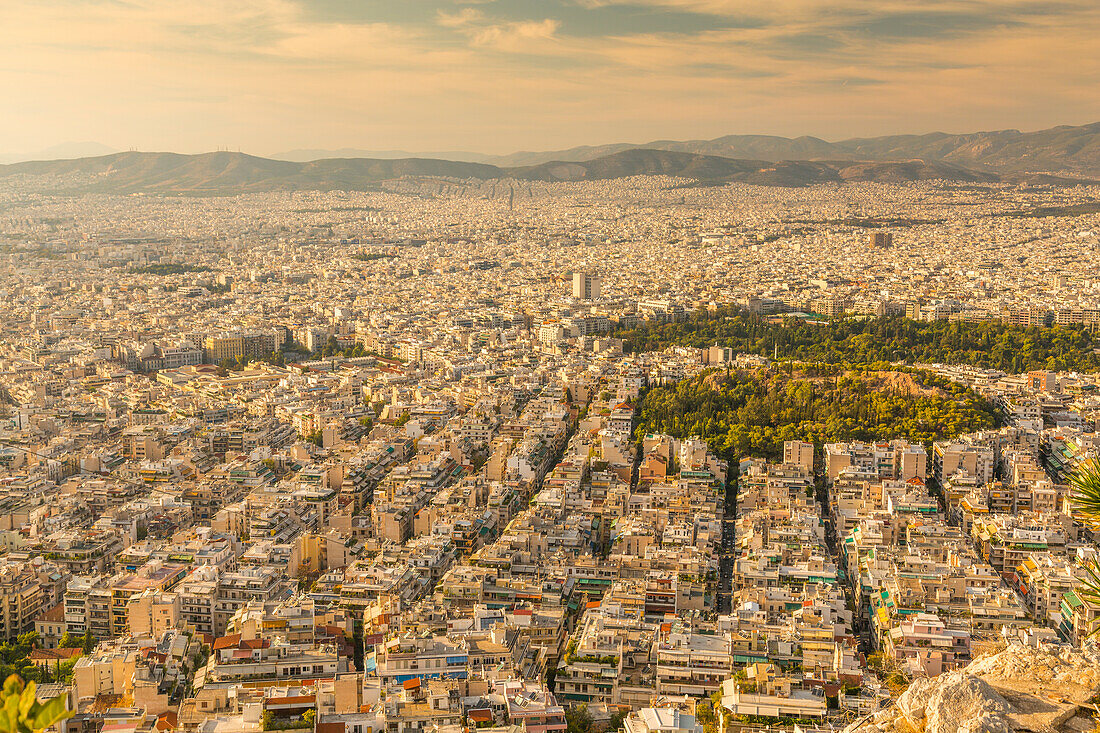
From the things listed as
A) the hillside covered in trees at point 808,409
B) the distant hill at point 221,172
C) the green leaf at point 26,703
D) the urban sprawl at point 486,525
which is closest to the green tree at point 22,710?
the green leaf at point 26,703

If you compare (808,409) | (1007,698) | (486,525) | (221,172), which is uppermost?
(221,172)

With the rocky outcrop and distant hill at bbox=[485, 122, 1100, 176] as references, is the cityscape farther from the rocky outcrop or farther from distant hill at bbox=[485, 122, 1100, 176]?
distant hill at bbox=[485, 122, 1100, 176]

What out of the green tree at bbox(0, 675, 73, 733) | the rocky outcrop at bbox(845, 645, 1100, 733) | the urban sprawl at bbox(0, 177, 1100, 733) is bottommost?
the urban sprawl at bbox(0, 177, 1100, 733)

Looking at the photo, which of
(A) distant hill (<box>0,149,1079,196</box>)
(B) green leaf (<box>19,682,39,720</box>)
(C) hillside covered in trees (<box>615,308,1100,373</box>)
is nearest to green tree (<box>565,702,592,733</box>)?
(B) green leaf (<box>19,682,39,720</box>)

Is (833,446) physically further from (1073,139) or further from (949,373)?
(1073,139)

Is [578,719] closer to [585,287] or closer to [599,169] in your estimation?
[585,287]

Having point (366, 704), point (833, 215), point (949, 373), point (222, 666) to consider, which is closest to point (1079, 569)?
point (366, 704)

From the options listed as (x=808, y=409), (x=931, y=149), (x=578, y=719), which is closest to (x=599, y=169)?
(x=931, y=149)
